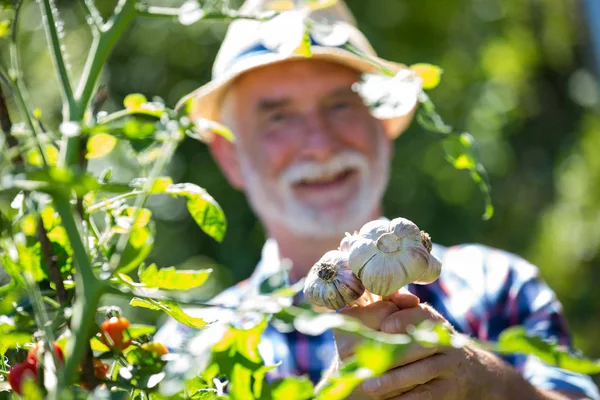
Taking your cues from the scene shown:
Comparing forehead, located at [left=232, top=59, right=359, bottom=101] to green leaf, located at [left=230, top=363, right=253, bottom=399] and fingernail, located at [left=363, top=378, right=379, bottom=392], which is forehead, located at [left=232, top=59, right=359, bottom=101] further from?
green leaf, located at [left=230, top=363, right=253, bottom=399]

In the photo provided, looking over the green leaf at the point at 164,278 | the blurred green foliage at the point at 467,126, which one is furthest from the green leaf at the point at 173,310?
the blurred green foliage at the point at 467,126

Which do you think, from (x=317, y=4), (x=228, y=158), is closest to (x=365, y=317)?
(x=317, y=4)

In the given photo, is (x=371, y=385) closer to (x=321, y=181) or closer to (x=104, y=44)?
(x=104, y=44)

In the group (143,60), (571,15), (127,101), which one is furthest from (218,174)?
(127,101)

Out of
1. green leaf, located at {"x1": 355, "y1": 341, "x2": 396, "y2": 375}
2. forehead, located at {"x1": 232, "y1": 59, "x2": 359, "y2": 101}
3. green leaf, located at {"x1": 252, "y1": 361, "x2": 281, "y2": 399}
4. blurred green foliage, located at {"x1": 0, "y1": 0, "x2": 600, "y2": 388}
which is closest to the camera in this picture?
green leaf, located at {"x1": 355, "y1": 341, "x2": 396, "y2": 375}

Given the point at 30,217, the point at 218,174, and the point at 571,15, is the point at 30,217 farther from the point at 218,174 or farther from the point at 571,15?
the point at 571,15

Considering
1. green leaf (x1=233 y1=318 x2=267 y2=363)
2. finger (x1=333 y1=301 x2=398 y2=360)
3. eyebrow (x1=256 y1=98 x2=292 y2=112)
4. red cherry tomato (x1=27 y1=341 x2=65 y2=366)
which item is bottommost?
eyebrow (x1=256 y1=98 x2=292 y2=112)

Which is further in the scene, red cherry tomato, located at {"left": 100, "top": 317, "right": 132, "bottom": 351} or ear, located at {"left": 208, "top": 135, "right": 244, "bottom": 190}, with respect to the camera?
ear, located at {"left": 208, "top": 135, "right": 244, "bottom": 190}

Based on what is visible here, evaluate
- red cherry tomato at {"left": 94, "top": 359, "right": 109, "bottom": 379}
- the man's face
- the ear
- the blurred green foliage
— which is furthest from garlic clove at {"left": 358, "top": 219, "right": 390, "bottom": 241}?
the blurred green foliage

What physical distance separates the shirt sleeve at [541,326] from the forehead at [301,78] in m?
0.48

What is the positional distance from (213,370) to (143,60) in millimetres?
3733

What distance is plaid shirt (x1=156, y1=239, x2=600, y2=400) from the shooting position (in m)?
1.35

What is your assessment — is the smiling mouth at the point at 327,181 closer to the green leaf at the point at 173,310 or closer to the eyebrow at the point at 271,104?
the eyebrow at the point at 271,104

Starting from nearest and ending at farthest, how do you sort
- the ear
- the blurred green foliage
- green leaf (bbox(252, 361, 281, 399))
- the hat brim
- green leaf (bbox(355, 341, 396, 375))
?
green leaf (bbox(355, 341, 396, 375)) → green leaf (bbox(252, 361, 281, 399)) → the hat brim → the ear → the blurred green foliage
